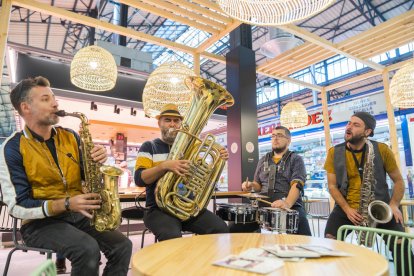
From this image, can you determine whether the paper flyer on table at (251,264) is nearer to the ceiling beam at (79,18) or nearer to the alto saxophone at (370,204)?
the alto saxophone at (370,204)

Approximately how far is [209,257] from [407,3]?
1317 centimetres

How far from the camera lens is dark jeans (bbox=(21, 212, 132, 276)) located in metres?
1.74

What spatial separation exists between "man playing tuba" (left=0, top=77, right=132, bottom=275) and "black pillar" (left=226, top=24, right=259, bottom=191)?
130 inches

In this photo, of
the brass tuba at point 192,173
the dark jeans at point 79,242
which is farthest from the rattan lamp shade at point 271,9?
the dark jeans at point 79,242

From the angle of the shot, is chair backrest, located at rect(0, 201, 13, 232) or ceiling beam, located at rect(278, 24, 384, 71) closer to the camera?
chair backrest, located at rect(0, 201, 13, 232)

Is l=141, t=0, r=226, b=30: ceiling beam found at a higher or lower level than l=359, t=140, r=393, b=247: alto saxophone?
higher

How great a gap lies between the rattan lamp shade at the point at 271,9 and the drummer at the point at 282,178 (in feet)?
5.11

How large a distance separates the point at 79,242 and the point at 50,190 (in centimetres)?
45

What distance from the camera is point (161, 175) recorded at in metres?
2.37

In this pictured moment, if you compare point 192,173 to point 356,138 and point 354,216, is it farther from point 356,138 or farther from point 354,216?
point 356,138

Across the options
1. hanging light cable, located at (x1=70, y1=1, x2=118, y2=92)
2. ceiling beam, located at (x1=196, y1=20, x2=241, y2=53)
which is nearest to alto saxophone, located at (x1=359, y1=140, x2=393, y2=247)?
ceiling beam, located at (x1=196, y1=20, x2=241, y2=53)

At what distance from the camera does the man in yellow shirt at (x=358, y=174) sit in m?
2.84

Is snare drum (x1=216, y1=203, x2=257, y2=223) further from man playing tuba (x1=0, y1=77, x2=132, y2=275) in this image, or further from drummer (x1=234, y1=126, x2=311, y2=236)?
man playing tuba (x1=0, y1=77, x2=132, y2=275)

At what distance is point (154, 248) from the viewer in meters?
1.41
